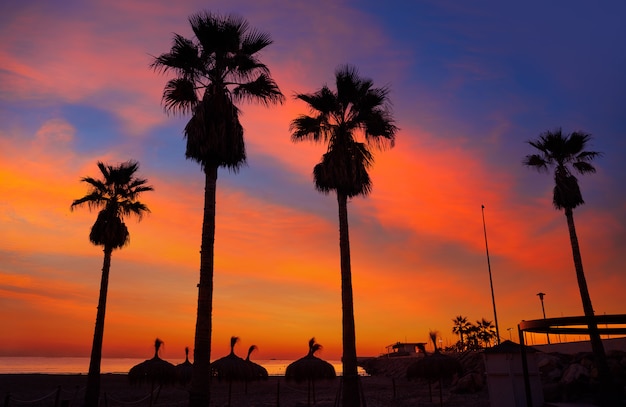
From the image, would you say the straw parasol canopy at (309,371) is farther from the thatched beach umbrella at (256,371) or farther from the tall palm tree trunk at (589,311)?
the tall palm tree trunk at (589,311)

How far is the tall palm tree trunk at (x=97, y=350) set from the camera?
85.5 ft

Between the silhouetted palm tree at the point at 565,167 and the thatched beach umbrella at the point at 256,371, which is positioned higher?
the silhouetted palm tree at the point at 565,167

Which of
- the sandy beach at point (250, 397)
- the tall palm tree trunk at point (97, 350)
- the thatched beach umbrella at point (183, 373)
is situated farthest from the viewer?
the thatched beach umbrella at point (183, 373)

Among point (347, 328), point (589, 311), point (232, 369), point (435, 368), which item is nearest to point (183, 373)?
point (232, 369)

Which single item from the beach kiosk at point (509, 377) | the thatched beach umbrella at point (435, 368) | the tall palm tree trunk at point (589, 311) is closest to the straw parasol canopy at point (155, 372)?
the thatched beach umbrella at point (435, 368)

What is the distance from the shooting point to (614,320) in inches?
376

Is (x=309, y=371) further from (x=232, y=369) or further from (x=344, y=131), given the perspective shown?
(x=344, y=131)

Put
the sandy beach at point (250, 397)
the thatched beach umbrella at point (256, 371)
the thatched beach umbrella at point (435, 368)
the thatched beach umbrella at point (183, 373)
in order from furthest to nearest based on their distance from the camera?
1. the thatched beach umbrella at point (183, 373)
2. the thatched beach umbrella at point (435, 368)
3. the thatched beach umbrella at point (256, 371)
4. the sandy beach at point (250, 397)

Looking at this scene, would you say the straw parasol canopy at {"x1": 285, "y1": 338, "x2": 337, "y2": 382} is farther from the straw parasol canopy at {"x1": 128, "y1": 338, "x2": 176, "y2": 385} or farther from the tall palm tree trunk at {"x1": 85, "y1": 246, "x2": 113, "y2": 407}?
the tall palm tree trunk at {"x1": 85, "y1": 246, "x2": 113, "y2": 407}

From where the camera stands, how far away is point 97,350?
27078 mm

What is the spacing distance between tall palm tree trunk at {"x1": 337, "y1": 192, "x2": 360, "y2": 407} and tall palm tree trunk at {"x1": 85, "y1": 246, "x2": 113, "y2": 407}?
15.0m

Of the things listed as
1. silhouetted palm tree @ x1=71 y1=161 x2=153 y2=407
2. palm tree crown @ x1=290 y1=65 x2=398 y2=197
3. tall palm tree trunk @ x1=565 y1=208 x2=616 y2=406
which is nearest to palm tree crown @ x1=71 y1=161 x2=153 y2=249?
silhouetted palm tree @ x1=71 y1=161 x2=153 y2=407

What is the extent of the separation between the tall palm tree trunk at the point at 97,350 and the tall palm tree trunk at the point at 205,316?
1488 centimetres

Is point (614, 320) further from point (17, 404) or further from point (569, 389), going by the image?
point (17, 404)
